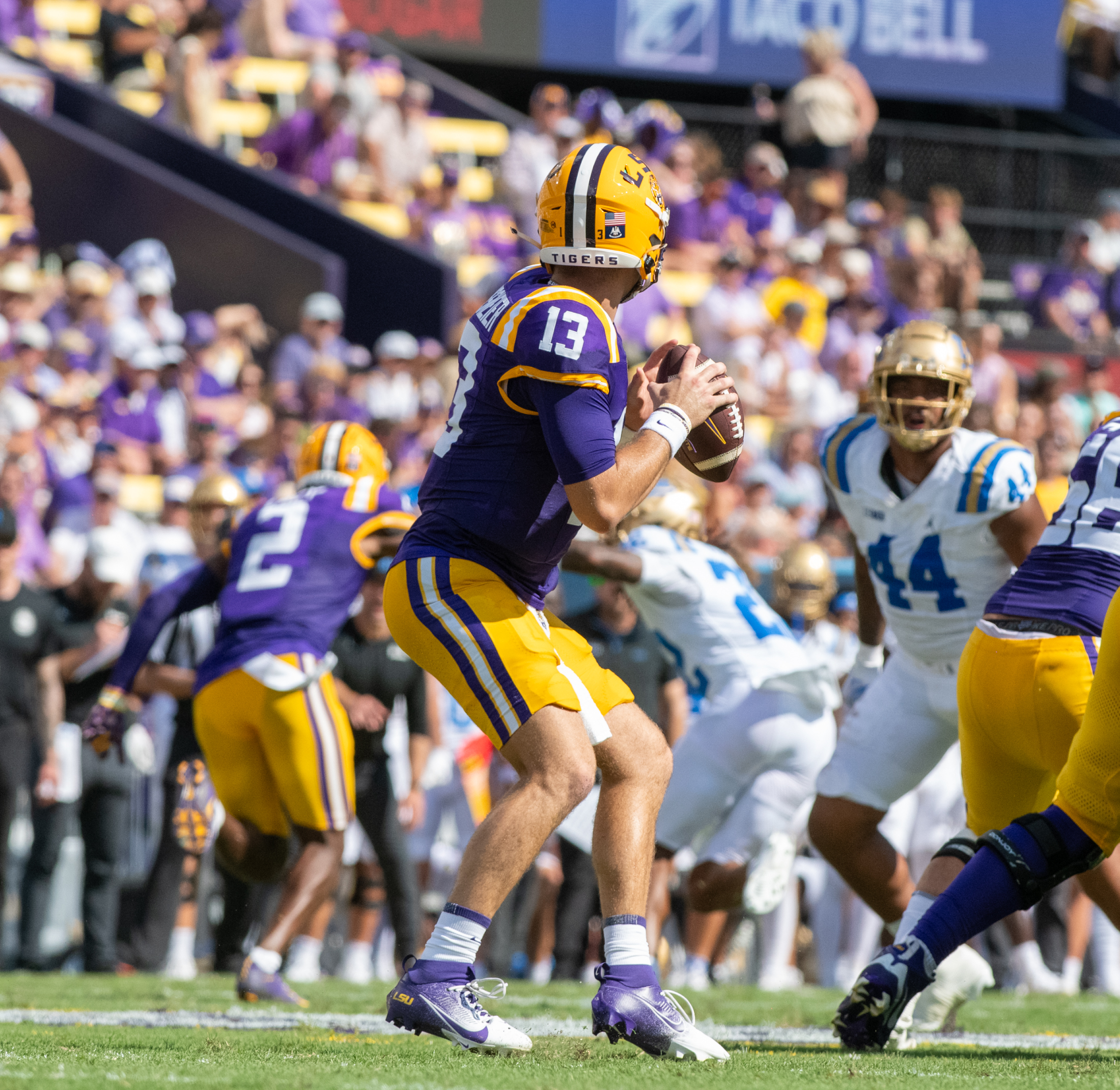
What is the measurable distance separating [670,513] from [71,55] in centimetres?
1064

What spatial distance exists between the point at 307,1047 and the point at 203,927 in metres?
5.05

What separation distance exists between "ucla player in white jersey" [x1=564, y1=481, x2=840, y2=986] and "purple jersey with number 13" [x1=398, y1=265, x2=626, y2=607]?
2.51 metres

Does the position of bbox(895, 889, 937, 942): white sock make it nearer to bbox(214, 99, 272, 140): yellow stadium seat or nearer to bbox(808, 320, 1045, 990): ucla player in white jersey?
bbox(808, 320, 1045, 990): ucla player in white jersey

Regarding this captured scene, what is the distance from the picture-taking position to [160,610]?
258 inches

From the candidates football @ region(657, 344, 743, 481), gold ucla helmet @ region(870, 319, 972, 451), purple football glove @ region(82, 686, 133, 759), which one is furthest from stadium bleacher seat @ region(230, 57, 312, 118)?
football @ region(657, 344, 743, 481)

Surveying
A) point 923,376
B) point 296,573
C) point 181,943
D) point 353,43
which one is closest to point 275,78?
point 353,43

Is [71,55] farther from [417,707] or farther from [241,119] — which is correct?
[417,707]

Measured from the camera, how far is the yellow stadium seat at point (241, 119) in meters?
15.1

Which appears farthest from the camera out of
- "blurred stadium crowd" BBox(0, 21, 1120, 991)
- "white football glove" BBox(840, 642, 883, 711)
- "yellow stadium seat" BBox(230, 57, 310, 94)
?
"yellow stadium seat" BBox(230, 57, 310, 94)

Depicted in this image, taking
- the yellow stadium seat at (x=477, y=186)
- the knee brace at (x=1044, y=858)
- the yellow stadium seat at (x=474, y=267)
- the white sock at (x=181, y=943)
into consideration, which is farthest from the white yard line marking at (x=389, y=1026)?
the yellow stadium seat at (x=477, y=186)

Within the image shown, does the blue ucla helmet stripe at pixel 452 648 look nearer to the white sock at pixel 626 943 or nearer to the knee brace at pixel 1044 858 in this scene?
the white sock at pixel 626 943

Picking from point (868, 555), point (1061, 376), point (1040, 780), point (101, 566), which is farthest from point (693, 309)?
point (1040, 780)

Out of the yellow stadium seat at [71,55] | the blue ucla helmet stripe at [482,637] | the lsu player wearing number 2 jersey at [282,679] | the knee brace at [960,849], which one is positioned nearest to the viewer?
the blue ucla helmet stripe at [482,637]

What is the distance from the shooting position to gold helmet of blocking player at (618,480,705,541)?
6.84 meters
